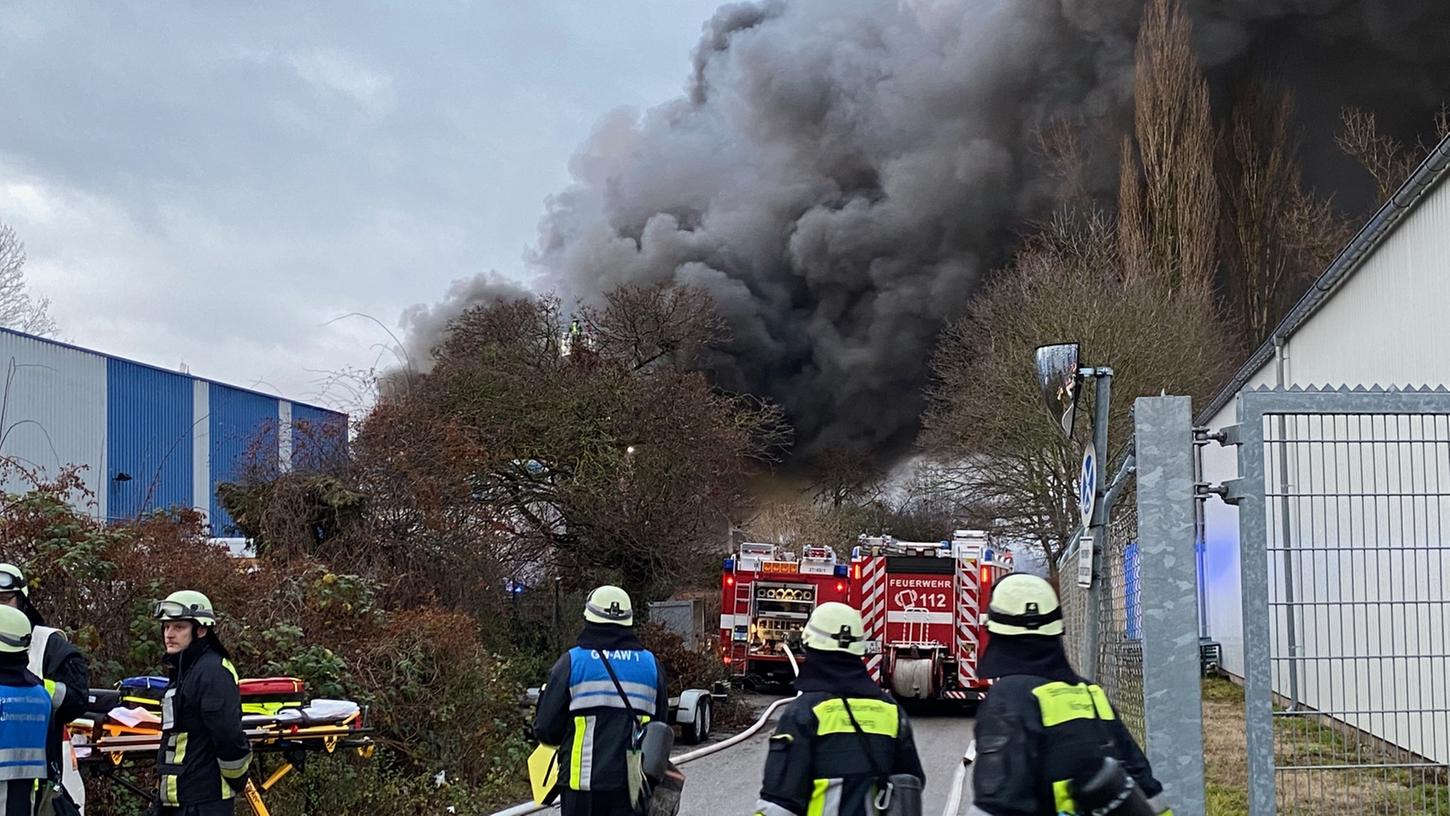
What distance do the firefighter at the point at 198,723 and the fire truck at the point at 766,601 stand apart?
1214cm

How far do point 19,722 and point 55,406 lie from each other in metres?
17.9

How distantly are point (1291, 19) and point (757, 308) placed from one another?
18.5 meters

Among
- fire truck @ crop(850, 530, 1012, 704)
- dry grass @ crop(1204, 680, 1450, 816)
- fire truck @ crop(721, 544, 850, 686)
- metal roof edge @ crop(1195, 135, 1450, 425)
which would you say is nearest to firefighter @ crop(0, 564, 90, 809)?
dry grass @ crop(1204, 680, 1450, 816)

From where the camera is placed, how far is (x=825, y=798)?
4.07m

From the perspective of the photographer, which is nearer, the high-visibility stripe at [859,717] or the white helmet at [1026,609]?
the white helmet at [1026,609]

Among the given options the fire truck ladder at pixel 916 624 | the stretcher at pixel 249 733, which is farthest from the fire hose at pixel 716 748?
the stretcher at pixel 249 733

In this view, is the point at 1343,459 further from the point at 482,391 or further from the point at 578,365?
the point at 578,365

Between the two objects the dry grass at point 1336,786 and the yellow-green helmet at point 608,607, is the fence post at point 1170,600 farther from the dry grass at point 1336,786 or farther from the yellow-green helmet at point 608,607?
the yellow-green helmet at point 608,607

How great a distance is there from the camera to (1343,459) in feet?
27.9

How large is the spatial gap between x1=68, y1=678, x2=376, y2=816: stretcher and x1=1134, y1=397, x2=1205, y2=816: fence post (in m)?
3.60

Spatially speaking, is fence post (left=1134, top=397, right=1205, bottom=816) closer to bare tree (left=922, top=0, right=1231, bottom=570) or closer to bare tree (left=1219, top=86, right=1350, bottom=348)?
bare tree (left=922, top=0, right=1231, bottom=570)

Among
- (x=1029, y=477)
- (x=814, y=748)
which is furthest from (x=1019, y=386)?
(x=814, y=748)

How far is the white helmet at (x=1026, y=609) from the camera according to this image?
139 inches

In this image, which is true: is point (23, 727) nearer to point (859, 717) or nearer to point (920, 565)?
point (859, 717)
